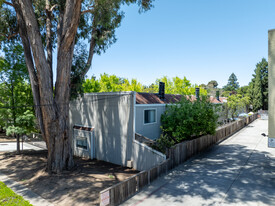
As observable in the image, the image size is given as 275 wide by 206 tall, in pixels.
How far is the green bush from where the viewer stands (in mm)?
16250

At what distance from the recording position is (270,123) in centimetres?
936

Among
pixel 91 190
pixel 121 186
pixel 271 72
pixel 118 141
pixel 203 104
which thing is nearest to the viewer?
pixel 121 186

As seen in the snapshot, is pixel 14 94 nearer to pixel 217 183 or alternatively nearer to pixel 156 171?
pixel 156 171

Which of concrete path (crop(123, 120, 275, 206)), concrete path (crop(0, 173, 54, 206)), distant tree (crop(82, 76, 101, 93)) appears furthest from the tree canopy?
concrete path (crop(0, 173, 54, 206))

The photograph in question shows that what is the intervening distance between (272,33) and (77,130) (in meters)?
16.9

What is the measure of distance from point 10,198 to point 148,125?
1035 cm

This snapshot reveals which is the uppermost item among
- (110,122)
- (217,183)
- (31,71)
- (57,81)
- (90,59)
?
(90,59)

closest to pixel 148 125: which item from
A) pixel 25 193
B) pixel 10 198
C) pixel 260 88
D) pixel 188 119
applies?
pixel 188 119

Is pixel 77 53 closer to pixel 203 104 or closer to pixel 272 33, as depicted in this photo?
pixel 203 104

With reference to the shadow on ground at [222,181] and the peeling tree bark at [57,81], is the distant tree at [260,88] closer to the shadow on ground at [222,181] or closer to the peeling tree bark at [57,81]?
the shadow on ground at [222,181]

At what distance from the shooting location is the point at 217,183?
10.6 metres

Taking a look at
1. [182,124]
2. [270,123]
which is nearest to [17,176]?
[182,124]

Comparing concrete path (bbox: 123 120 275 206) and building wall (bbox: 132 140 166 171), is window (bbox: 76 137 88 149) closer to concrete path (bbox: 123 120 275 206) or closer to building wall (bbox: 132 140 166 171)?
building wall (bbox: 132 140 166 171)

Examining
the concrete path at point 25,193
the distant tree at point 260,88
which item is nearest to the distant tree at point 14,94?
the concrete path at point 25,193
